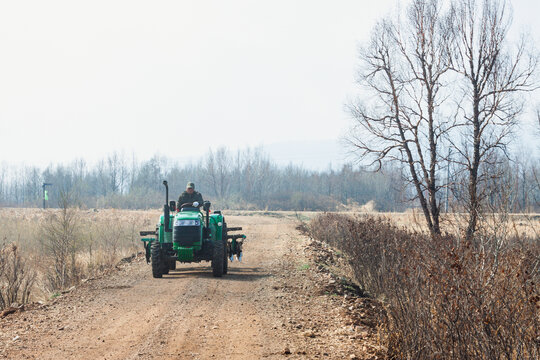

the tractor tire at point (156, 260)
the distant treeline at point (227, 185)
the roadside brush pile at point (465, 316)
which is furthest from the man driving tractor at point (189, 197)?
the distant treeline at point (227, 185)

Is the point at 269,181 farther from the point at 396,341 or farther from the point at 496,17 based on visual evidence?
the point at 396,341

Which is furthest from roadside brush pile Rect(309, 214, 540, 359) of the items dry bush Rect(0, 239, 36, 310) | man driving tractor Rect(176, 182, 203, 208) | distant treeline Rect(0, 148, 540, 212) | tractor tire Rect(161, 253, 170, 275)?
distant treeline Rect(0, 148, 540, 212)

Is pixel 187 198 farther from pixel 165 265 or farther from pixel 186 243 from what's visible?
pixel 165 265

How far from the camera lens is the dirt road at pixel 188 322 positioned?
20.8 ft

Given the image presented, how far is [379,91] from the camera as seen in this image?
22781 mm

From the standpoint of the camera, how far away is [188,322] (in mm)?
7730

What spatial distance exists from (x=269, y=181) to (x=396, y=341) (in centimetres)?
10242

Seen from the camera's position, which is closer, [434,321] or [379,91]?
[434,321]

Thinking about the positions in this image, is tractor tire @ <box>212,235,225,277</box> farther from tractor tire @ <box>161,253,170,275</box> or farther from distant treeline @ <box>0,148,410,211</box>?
distant treeline @ <box>0,148,410,211</box>

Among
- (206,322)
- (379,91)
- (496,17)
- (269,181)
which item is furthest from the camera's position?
Answer: (269,181)

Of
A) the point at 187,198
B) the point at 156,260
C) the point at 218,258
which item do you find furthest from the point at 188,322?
the point at 187,198

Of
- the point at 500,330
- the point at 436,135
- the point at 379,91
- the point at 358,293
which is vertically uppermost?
the point at 379,91

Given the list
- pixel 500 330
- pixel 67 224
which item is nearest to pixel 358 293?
pixel 500 330

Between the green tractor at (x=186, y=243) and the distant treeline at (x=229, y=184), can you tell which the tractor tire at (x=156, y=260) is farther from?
the distant treeline at (x=229, y=184)
